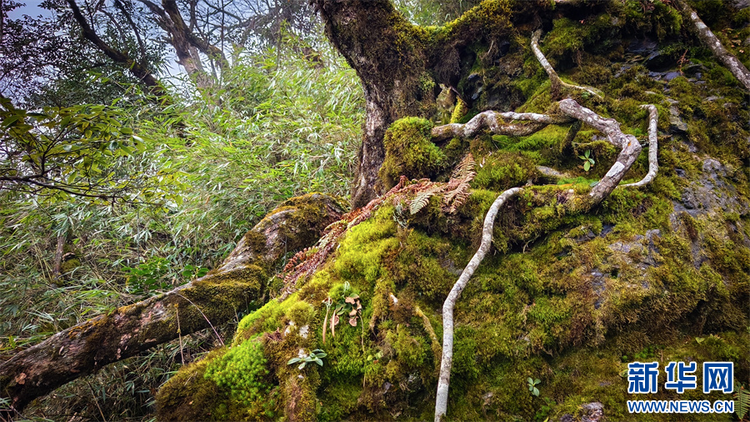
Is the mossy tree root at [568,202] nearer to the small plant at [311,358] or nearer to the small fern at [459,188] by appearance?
the small fern at [459,188]

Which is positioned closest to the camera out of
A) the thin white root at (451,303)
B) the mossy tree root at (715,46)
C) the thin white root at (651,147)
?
the thin white root at (451,303)

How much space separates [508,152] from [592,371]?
2026mm

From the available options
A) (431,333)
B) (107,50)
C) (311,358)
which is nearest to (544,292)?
(431,333)

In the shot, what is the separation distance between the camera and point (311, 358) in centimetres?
205

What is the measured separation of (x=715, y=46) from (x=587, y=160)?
1879mm

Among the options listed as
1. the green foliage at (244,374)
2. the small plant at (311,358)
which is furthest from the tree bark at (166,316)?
the small plant at (311,358)

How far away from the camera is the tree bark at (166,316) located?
8.39 feet

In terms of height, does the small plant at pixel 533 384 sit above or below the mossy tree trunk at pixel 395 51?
below

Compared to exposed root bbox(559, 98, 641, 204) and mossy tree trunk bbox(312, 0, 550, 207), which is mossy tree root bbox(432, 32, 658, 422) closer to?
exposed root bbox(559, 98, 641, 204)

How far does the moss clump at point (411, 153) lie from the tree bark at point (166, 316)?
1.21m

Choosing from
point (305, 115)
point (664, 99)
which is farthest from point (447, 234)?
point (305, 115)

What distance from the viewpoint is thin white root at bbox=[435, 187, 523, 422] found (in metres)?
1.77

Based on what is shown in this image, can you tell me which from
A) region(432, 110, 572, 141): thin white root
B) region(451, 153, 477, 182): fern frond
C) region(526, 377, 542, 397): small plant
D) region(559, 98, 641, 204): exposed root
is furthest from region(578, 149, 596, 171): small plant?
region(526, 377, 542, 397): small plant

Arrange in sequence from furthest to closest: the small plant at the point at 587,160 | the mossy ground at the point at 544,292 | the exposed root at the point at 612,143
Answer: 1. the small plant at the point at 587,160
2. the exposed root at the point at 612,143
3. the mossy ground at the point at 544,292
